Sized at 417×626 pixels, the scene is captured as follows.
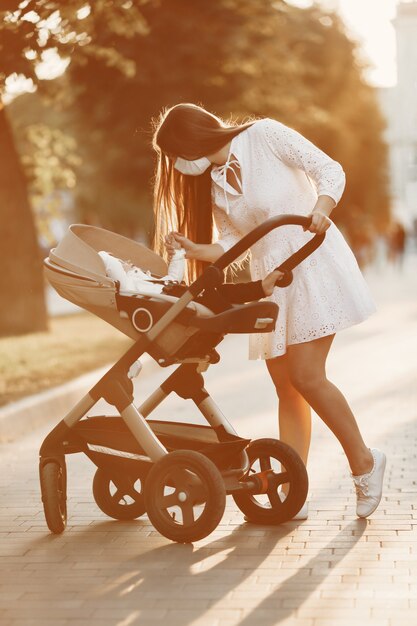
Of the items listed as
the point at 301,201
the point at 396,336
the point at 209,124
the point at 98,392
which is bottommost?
the point at 396,336

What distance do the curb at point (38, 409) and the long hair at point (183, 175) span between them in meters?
3.81

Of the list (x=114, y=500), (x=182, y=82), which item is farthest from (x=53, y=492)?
(x=182, y=82)

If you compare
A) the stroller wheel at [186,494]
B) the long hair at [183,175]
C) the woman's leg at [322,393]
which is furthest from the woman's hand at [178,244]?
the stroller wheel at [186,494]

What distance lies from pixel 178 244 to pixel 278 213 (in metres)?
0.46

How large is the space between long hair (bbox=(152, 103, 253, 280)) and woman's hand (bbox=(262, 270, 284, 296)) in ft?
1.50

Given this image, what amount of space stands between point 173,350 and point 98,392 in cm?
41

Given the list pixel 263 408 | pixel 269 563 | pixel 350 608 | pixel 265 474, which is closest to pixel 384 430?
pixel 263 408

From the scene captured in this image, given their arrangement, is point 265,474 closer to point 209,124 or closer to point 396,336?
point 209,124

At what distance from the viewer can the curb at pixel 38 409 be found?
9688 mm

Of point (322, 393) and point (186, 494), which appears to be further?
point (322, 393)

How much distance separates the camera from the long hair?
5848mm

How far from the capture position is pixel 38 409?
10398 millimetres

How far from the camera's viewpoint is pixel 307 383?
592 cm

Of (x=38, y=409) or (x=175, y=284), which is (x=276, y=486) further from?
(x=38, y=409)
